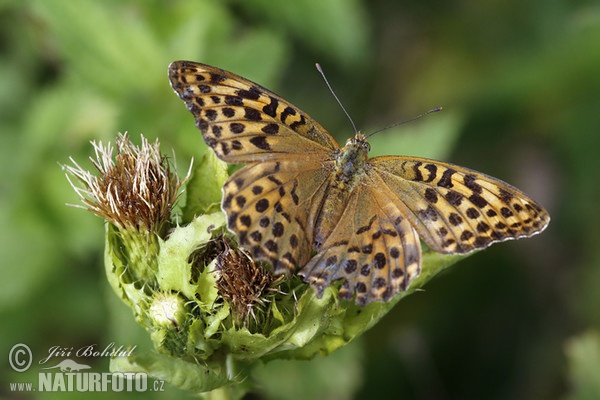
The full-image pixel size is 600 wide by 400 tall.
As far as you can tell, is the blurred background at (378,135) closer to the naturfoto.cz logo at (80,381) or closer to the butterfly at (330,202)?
the naturfoto.cz logo at (80,381)

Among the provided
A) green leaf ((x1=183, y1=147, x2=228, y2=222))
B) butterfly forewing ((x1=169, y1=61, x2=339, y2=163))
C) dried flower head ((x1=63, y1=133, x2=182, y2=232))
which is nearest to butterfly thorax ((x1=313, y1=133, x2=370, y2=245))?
butterfly forewing ((x1=169, y1=61, x2=339, y2=163))

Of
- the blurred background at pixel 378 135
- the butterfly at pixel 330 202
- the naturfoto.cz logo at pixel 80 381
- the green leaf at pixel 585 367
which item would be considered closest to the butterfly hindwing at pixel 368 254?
the butterfly at pixel 330 202

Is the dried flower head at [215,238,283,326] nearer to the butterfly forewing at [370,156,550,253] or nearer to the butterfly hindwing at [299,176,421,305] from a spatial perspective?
the butterfly hindwing at [299,176,421,305]

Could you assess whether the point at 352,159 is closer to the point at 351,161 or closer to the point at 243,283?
the point at 351,161

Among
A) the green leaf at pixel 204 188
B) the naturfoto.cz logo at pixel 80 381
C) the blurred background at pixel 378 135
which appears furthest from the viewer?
the blurred background at pixel 378 135

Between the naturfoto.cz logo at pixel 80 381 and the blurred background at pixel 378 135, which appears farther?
the blurred background at pixel 378 135

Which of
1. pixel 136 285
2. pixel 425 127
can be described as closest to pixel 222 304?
pixel 136 285

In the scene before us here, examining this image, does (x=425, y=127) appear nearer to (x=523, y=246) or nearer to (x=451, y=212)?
(x=451, y=212)
